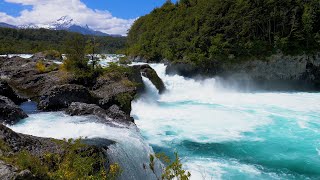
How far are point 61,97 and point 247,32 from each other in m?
31.2

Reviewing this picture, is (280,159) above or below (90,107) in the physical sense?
below

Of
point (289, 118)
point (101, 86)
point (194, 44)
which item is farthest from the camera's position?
point (194, 44)

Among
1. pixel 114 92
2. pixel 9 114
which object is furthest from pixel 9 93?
pixel 114 92

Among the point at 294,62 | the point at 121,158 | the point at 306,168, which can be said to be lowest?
the point at 306,168

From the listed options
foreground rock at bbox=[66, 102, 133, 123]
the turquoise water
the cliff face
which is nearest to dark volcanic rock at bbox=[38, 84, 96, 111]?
foreground rock at bbox=[66, 102, 133, 123]

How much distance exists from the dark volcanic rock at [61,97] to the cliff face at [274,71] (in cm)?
2205

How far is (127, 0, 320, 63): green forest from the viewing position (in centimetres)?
4038

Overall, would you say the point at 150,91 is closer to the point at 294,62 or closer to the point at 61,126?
the point at 61,126

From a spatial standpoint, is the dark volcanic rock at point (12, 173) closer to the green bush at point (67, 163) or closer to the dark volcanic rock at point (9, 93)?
the green bush at point (67, 163)

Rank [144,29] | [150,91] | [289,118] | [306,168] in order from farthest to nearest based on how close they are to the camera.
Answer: [144,29], [150,91], [289,118], [306,168]

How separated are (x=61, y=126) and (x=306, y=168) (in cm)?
1128

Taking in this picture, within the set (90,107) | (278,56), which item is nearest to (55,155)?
(90,107)

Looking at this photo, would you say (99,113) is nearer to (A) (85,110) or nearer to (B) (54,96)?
(A) (85,110)

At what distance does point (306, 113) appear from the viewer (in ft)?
81.8
